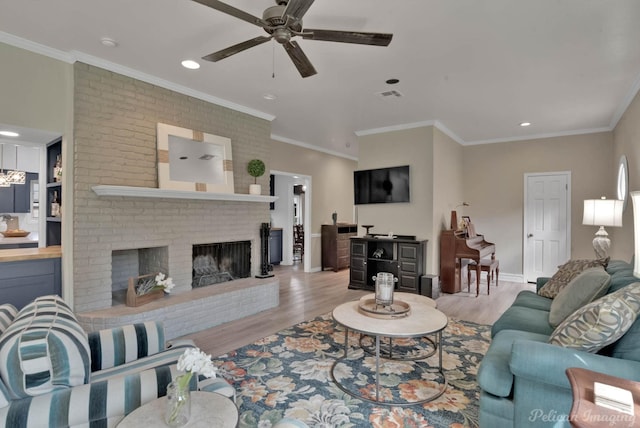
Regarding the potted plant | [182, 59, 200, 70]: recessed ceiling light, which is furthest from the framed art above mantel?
[182, 59, 200, 70]: recessed ceiling light

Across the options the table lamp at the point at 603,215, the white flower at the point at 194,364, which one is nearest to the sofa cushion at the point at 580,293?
the table lamp at the point at 603,215

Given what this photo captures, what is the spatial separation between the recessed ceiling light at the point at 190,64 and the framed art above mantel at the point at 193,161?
30.1 inches

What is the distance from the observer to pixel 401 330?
7.65ft

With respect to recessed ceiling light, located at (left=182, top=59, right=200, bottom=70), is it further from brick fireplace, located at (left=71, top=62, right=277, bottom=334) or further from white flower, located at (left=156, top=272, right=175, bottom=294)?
white flower, located at (left=156, top=272, right=175, bottom=294)


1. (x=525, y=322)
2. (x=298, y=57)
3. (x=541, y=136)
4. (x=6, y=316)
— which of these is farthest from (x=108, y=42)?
(x=541, y=136)

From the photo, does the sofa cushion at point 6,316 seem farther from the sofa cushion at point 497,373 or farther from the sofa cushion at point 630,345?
the sofa cushion at point 630,345

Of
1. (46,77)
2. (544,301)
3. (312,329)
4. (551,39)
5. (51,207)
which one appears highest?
(551,39)

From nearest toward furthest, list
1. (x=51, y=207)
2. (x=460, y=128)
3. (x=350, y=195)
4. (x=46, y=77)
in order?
1. (x=46, y=77)
2. (x=51, y=207)
3. (x=460, y=128)
4. (x=350, y=195)

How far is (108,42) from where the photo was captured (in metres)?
2.89

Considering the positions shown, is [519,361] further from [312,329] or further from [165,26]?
[165,26]

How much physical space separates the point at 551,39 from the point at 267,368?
11.9 ft

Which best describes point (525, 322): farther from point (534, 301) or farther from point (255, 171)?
point (255, 171)

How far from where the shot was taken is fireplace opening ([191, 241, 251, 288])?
4.31 m

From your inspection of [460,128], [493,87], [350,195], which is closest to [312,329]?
[493,87]
